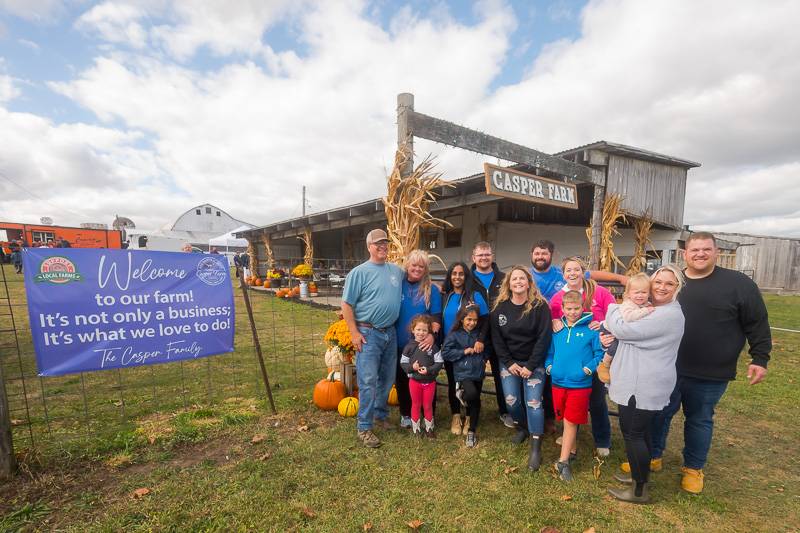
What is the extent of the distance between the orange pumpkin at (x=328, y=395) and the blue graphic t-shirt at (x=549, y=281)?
2325 millimetres

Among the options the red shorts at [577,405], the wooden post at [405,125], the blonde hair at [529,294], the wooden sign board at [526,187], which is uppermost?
the wooden post at [405,125]

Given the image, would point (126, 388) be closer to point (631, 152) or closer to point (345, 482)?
point (345, 482)

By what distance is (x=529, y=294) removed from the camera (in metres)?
2.98

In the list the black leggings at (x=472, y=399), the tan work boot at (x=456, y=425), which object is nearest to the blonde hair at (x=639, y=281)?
the black leggings at (x=472, y=399)

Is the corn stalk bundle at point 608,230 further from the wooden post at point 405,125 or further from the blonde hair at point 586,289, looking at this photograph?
the wooden post at point 405,125

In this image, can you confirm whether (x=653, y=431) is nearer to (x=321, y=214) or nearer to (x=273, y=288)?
(x=321, y=214)

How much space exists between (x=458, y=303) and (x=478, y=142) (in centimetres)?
213

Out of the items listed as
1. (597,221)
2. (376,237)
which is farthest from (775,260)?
(376,237)

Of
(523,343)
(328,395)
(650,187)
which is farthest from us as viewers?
(650,187)

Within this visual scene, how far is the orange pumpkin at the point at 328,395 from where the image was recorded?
3852 millimetres

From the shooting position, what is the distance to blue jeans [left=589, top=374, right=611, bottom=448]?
287 centimetres

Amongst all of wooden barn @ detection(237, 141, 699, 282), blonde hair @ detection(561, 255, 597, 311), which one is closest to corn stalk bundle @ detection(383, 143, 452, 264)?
wooden barn @ detection(237, 141, 699, 282)

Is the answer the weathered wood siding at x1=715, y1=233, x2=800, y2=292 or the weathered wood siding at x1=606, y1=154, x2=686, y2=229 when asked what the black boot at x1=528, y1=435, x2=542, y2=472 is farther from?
the weathered wood siding at x1=715, y1=233, x2=800, y2=292

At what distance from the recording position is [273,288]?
585 inches
